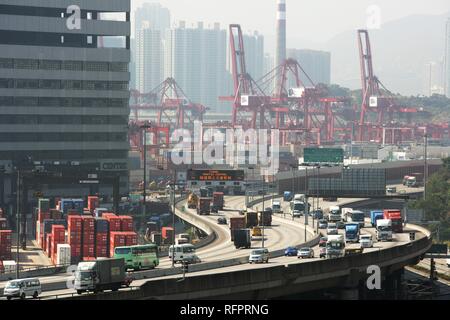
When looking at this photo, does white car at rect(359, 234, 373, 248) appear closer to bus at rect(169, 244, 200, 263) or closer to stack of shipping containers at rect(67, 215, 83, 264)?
bus at rect(169, 244, 200, 263)

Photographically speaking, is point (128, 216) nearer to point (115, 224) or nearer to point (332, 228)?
point (115, 224)

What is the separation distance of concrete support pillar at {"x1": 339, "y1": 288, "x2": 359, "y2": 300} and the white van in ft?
69.4

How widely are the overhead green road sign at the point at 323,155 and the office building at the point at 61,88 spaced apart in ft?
74.6

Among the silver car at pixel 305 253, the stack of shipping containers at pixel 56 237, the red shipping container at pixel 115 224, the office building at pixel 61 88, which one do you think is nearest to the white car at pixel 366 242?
the silver car at pixel 305 253

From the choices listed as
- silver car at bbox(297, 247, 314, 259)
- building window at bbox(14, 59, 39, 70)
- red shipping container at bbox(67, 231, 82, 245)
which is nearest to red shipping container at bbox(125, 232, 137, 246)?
red shipping container at bbox(67, 231, 82, 245)

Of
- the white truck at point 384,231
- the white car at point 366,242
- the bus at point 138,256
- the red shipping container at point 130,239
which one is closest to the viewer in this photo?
the bus at point 138,256

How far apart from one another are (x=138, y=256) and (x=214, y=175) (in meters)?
79.8

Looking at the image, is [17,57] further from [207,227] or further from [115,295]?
[115,295]

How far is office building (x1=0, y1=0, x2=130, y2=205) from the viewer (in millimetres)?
157500

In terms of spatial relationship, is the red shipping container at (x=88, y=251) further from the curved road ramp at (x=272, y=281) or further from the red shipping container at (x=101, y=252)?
the curved road ramp at (x=272, y=281)

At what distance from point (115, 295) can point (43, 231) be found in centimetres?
5399

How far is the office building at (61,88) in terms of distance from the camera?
15750cm

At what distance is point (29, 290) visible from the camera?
66.9 m
